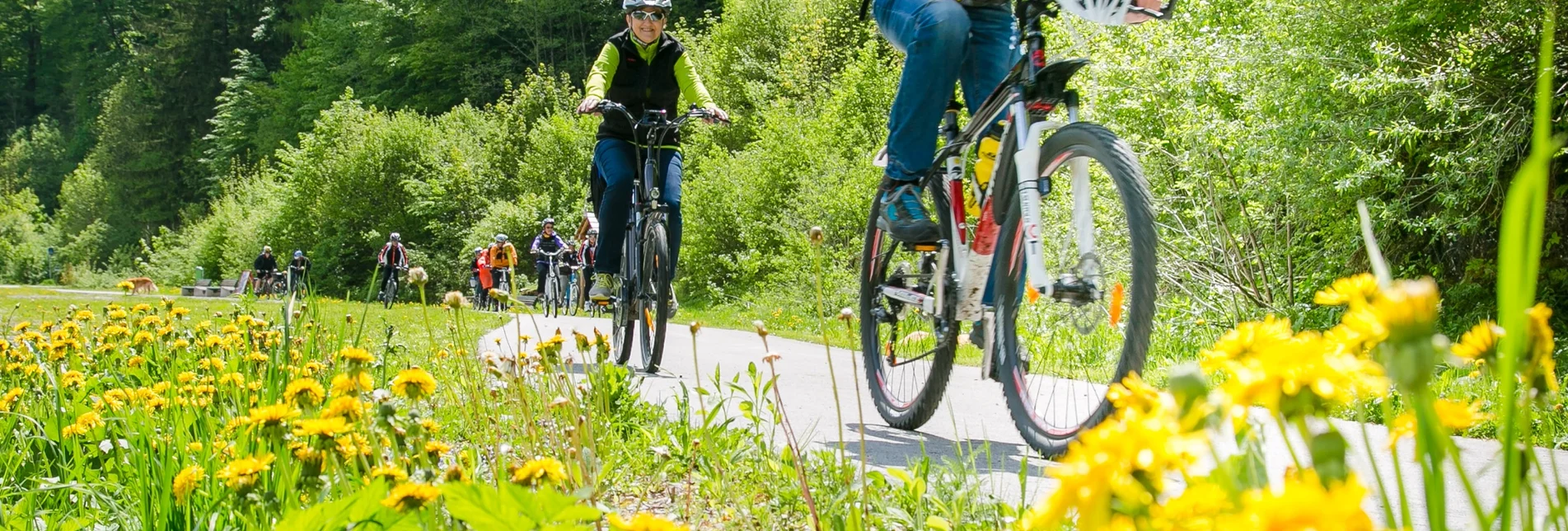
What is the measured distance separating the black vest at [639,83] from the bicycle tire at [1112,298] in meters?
3.12

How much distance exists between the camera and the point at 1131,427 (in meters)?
0.52

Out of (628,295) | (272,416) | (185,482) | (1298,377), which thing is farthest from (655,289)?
(1298,377)

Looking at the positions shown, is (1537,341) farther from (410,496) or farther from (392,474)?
→ (392,474)

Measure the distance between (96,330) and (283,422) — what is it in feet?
9.84

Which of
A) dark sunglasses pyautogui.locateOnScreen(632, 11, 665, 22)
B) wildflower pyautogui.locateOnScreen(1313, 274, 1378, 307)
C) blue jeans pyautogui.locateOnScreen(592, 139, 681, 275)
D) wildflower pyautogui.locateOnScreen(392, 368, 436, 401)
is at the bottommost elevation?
wildflower pyautogui.locateOnScreen(392, 368, 436, 401)

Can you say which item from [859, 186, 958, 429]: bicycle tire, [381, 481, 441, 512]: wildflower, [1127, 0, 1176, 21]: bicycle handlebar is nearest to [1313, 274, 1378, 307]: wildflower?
[381, 481, 441, 512]: wildflower

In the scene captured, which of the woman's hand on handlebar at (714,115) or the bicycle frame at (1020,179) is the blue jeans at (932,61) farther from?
the woman's hand on handlebar at (714,115)

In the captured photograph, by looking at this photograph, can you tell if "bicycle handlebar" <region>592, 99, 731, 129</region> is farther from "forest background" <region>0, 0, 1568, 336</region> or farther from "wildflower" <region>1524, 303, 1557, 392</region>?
"wildflower" <region>1524, 303, 1557, 392</region>

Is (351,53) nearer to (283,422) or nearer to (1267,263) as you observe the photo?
(1267,263)

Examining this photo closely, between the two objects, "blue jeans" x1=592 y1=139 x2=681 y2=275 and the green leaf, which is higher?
"blue jeans" x1=592 y1=139 x2=681 y2=275

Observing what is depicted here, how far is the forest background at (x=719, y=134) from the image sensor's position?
27.2ft

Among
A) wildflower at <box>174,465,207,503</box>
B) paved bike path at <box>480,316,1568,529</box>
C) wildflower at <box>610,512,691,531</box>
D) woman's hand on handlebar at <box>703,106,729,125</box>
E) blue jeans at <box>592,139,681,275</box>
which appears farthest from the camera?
woman's hand on handlebar at <box>703,106,729,125</box>

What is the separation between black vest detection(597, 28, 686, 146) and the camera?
18.7ft

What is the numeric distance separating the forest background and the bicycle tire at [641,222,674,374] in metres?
3.90
